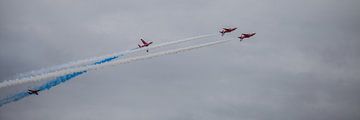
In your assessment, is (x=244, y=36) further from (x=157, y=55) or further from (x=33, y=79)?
(x=33, y=79)

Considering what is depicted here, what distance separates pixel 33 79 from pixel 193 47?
49.2m

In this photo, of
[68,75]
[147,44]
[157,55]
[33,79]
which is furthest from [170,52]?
[33,79]

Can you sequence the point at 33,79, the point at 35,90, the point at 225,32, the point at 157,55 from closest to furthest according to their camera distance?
the point at 33,79 → the point at 157,55 → the point at 35,90 → the point at 225,32

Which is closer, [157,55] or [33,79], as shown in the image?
[33,79]

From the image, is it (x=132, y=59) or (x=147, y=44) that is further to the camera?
(x=147, y=44)

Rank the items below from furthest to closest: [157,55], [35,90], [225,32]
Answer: [225,32]
[35,90]
[157,55]

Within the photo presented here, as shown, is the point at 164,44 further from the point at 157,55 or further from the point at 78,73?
the point at 78,73

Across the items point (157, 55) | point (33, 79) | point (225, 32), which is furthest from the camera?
point (225, 32)

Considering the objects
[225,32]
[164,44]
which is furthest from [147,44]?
[225,32]

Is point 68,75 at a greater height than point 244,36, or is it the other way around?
point 244,36

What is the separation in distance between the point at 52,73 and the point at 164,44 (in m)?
37.1

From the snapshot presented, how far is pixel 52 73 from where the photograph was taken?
474 feet

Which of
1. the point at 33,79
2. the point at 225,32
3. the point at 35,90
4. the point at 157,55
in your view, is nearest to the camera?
the point at 33,79

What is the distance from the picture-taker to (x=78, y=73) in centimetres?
14712
